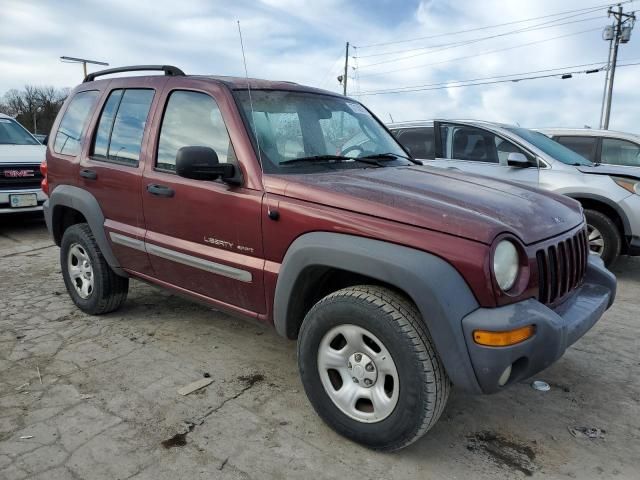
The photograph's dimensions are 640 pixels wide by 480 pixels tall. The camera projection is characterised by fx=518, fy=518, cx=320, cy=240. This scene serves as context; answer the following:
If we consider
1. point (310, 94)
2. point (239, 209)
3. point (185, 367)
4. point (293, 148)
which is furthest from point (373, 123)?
point (185, 367)

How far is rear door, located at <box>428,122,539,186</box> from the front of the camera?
6.01 m

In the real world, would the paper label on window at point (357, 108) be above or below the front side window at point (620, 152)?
above

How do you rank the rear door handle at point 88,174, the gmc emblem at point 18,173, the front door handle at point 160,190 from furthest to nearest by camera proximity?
the gmc emblem at point 18,173
the rear door handle at point 88,174
the front door handle at point 160,190

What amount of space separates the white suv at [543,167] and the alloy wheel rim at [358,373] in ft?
10.9

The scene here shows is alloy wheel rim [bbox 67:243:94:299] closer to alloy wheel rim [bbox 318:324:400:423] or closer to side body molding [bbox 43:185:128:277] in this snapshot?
side body molding [bbox 43:185:128:277]

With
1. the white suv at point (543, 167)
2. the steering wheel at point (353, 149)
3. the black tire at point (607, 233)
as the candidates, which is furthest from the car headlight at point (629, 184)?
the steering wheel at point (353, 149)

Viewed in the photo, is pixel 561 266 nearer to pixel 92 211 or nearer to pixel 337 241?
pixel 337 241

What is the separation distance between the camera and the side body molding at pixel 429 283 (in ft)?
7.03

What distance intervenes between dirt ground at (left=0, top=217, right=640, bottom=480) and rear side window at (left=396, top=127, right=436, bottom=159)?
3.25m

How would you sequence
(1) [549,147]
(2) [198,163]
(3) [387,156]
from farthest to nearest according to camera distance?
(1) [549,147] → (3) [387,156] → (2) [198,163]

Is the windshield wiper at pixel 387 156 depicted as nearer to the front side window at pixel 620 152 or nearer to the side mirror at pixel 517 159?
the side mirror at pixel 517 159

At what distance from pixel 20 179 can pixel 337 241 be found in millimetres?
6831

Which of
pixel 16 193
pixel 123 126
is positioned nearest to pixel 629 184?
pixel 123 126

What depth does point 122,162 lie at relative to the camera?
11.9 ft
